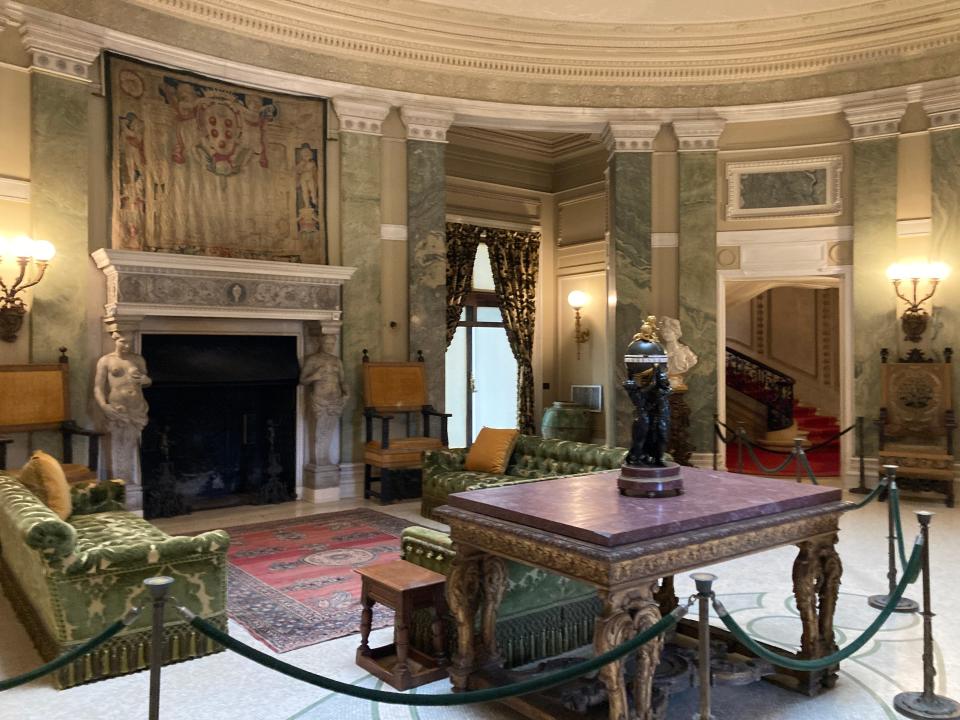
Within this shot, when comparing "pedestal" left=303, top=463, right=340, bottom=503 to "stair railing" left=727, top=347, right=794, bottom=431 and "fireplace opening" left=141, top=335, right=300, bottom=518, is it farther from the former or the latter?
"stair railing" left=727, top=347, right=794, bottom=431

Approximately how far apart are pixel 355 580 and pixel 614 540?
321 centimetres

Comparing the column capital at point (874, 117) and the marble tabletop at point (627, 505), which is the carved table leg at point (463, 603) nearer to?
the marble tabletop at point (627, 505)

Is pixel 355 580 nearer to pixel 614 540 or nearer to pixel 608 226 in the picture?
pixel 614 540

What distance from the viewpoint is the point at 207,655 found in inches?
168

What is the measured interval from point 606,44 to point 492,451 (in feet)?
18.9

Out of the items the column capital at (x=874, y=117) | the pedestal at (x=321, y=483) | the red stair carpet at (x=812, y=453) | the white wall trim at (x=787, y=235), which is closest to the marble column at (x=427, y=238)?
the pedestal at (x=321, y=483)

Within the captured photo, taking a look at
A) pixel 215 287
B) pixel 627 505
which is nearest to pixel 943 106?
pixel 627 505

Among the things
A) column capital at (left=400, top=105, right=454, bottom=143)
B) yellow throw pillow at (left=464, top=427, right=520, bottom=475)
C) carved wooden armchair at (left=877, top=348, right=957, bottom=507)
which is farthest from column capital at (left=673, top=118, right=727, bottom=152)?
yellow throw pillow at (left=464, top=427, right=520, bottom=475)

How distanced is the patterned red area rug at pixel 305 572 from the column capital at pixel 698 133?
6.21 metres

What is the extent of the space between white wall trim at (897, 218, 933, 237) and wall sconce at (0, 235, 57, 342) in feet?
30.2

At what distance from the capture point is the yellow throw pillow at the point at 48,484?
16.3 feet

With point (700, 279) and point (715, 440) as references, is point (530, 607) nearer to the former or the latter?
point (715, 440)

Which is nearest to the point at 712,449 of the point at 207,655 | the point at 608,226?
the point at 608,226

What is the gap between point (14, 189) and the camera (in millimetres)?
7211
